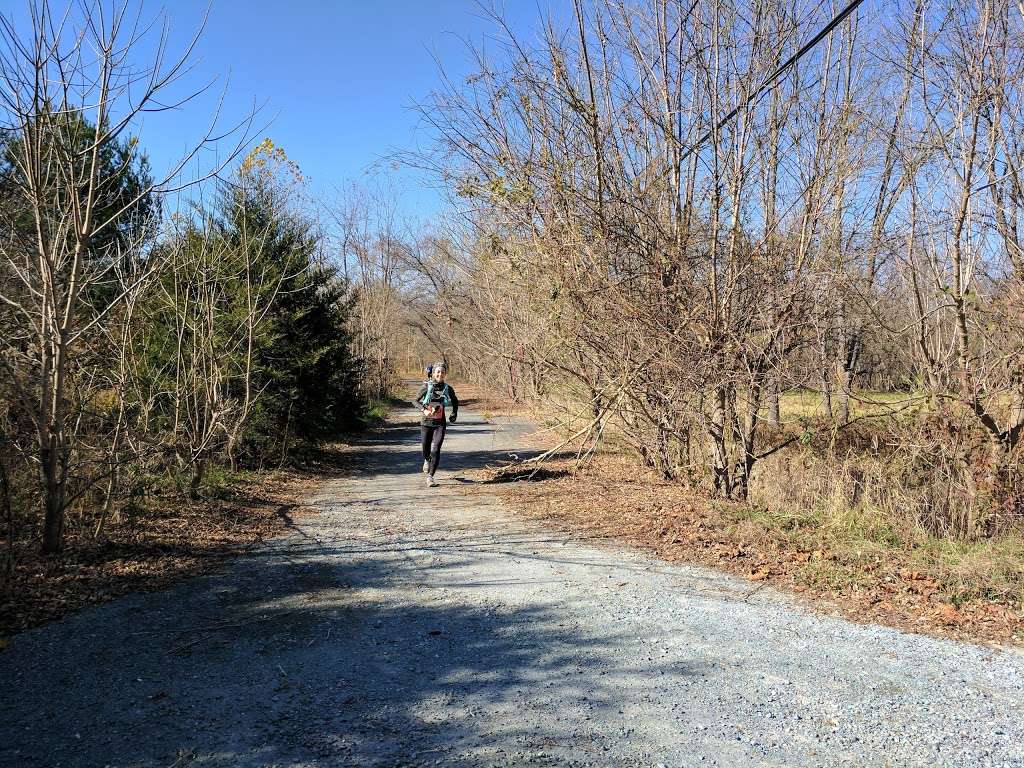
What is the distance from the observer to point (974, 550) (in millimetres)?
6410

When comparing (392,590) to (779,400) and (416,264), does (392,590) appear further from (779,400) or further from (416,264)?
(416,264)

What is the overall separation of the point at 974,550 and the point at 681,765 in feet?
15.8

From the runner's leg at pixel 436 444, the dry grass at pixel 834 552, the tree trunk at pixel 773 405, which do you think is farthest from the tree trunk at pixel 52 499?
the tree trunk at pixel 773 405

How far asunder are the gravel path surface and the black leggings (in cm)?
425

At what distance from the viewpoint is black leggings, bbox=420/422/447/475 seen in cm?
1027

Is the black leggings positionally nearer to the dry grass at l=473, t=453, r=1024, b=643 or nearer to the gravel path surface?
the dry grass at l=473, t=453, r=1024, b=643

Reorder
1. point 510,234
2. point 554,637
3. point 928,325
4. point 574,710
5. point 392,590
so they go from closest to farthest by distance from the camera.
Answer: point 574,710, point 554,637, point 392,590, point 928,325, point 510,234

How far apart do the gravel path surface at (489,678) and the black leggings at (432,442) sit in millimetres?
4252

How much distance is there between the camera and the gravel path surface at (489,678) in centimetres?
314

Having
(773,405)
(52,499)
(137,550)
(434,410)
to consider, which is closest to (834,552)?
(773,405)

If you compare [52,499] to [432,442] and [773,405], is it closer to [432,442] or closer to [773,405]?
[432,442]

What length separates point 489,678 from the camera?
384cm

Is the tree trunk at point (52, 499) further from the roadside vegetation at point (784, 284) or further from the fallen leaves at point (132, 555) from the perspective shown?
the roadside vegetation at point (784, 284)

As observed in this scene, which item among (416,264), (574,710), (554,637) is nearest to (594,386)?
(554,637)
